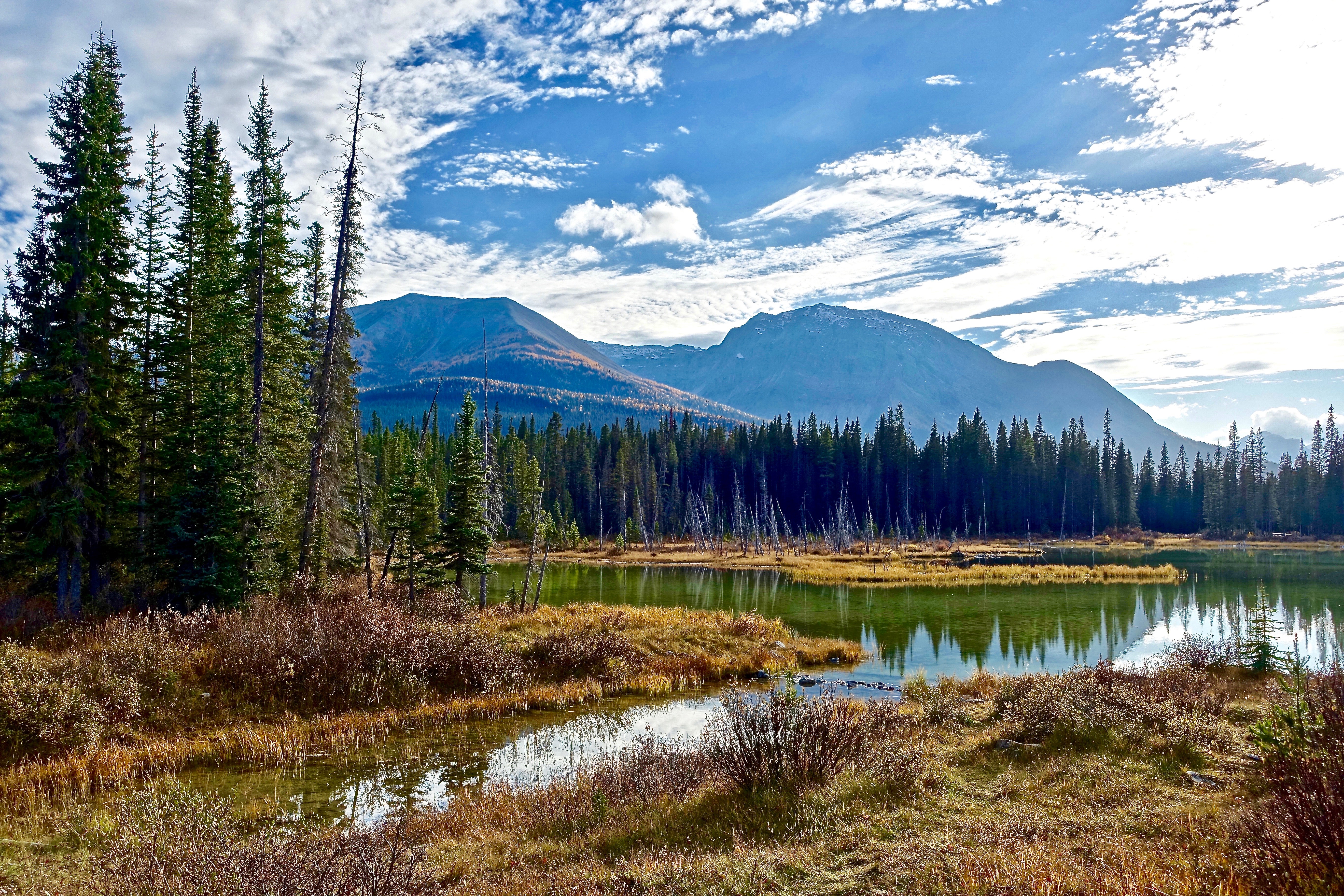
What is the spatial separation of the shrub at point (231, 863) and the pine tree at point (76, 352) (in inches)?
713

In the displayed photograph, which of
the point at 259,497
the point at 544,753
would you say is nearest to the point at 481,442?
the point at 259,497

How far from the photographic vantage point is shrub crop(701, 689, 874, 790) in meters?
9.36

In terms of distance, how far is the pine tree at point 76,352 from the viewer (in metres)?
21.0

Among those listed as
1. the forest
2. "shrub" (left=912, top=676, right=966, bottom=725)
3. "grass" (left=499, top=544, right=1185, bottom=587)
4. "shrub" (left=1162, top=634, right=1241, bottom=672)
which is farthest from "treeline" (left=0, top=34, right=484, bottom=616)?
the forest

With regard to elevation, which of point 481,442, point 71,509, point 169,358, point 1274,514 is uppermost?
point 169,358

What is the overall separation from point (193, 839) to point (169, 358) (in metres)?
25.6

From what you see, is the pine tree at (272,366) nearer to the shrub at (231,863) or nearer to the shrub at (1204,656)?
the shrub at (231,863)

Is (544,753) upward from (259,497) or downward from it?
downward

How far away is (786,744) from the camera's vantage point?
9484mm

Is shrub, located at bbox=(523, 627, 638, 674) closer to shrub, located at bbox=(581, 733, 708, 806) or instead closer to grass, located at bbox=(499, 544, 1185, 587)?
shrub, located at bbox=(581, 733, 708, 806)

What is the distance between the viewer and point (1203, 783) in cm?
905

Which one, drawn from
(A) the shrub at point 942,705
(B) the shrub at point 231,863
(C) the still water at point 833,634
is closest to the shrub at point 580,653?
(C) the still water at point 833,634

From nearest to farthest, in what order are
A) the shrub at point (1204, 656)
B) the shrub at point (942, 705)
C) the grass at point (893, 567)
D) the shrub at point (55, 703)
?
1. the shrub at point (55, 703)
2. the shrub at point (942, 705)
3. the shrub at point (1204, 656)
4. the grass at point (893, 567)

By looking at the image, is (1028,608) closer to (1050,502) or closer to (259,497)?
(259,497)
